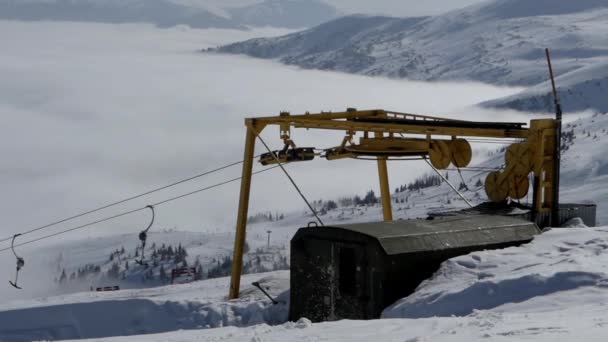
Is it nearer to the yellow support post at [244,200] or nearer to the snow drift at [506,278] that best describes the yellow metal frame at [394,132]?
the yellow support post at [244,200]

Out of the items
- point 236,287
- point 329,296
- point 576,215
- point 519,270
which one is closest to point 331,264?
point 329,296

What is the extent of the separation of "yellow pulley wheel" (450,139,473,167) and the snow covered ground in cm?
512

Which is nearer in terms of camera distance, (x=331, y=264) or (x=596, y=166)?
(x=331, y=264)

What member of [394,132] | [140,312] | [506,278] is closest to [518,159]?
[394,132]

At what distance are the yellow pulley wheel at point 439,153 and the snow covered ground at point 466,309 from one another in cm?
508

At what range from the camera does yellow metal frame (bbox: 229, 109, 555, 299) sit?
23234mm

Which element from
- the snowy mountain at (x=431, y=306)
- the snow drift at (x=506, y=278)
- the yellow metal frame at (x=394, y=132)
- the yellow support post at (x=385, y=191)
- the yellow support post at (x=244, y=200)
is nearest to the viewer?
the snowy mountain at (x=431, y=306)

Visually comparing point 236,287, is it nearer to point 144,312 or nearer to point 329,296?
point 144,312

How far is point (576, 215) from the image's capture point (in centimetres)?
2470

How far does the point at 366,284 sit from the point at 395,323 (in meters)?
4.28

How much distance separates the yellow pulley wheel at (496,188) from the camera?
969 inches

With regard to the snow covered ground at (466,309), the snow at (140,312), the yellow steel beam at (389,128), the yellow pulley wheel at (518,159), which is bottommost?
the snow at (140,312)

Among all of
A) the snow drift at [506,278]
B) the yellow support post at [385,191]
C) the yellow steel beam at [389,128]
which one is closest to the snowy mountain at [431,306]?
the snow drift at [506,278]

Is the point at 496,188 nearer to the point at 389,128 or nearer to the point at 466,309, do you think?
the point at 389,128
